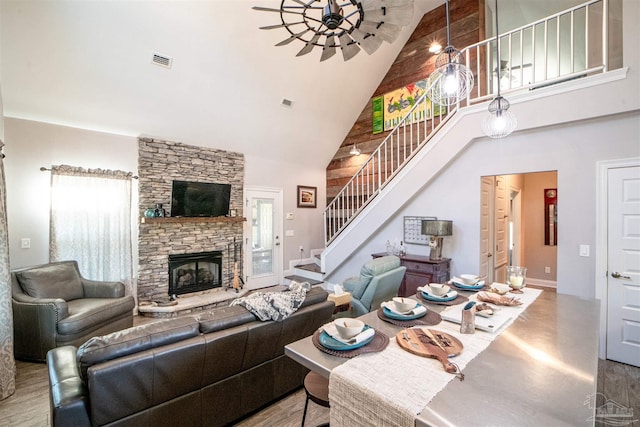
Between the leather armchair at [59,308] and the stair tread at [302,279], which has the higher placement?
the leather armchair at [59,308]

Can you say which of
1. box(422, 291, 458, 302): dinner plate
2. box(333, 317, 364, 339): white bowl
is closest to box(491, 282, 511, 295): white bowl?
box(422, 291, 458, 302): dinner plate

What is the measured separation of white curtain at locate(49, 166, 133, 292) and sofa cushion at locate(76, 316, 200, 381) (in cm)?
318

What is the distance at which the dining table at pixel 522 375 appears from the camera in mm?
890

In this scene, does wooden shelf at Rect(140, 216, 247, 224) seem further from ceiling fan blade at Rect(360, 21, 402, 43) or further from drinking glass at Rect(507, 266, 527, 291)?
drinking glass at Rect(507, 266, 527, 291)

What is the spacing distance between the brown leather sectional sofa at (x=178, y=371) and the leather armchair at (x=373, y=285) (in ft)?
3.10

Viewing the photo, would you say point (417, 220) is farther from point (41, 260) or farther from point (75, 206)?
point (41, 260)

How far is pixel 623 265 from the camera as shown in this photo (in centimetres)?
300

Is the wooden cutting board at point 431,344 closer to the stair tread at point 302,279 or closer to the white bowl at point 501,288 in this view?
the white bowl at point 501,288

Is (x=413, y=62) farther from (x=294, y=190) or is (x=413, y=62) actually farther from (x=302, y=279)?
(x=302, y=279)

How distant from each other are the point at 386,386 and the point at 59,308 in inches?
142

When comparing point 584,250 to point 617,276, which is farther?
point 584,250

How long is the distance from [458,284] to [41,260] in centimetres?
513

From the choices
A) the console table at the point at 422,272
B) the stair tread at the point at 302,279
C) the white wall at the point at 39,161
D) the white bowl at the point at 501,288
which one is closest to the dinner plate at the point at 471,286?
the white bowl at the point at 501,288

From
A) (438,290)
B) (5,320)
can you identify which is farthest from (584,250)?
(5,320)
